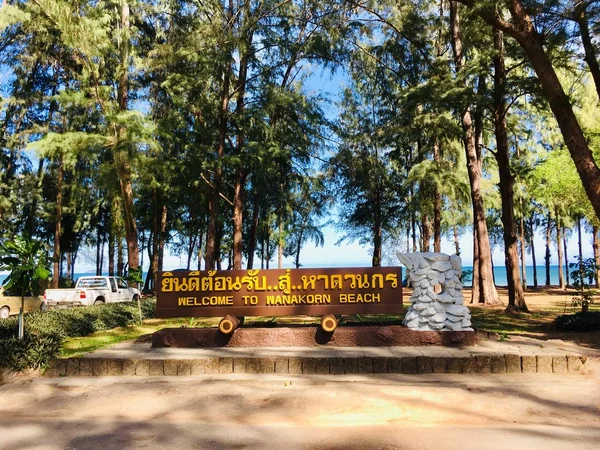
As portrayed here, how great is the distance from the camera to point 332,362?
715cm

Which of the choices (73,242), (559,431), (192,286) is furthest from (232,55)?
(73,242)

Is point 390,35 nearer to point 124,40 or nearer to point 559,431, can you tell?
point 124,40

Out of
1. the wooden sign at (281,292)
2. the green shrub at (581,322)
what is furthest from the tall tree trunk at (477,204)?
the wooden sign at (281,292)

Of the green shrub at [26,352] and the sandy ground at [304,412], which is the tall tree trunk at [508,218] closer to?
the sandy ground at [304,412]

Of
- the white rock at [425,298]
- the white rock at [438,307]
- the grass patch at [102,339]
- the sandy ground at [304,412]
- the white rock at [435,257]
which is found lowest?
the sandy ground at [304,412]

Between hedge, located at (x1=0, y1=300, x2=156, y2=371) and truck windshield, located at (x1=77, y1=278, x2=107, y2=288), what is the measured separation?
2.95 m

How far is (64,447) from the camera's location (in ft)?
14.9

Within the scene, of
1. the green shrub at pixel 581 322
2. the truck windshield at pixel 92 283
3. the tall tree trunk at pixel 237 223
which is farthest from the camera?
the tall tree trunk at pixel 237 223

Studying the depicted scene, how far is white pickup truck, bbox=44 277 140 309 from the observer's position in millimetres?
16125

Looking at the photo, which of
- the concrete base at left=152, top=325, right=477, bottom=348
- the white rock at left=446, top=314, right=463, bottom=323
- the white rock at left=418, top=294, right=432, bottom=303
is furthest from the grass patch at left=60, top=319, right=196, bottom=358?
the white rock at left=446, top=314, right=463, bottom=323

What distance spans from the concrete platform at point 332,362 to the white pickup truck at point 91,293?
25.1 feet

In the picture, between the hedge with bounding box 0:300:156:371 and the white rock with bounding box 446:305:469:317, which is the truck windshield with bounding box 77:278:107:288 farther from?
the white rock with bounding box 446:305:469:317

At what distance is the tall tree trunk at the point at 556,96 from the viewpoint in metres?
8.84

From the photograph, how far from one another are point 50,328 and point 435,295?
811 cm
